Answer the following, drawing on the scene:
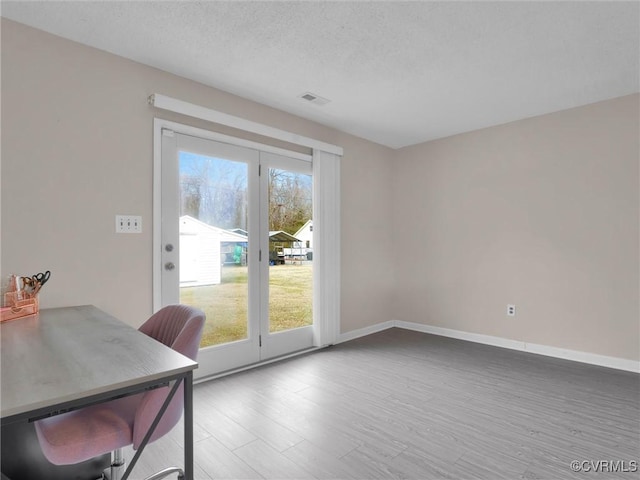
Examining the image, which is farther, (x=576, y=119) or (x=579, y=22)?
(x=576, y=119)

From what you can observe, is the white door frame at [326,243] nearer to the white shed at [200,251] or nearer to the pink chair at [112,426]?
the white shed at [200,251]

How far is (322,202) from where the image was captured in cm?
409

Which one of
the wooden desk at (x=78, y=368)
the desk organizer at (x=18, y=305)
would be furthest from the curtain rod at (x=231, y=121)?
the wooden desk at (x=78, y=368)

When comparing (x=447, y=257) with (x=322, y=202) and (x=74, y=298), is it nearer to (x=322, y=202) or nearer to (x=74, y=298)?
(x=322, y=202)

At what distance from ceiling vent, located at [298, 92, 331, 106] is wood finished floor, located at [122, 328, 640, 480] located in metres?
2.64

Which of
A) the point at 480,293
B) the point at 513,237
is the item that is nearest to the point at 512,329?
the point at 480,293

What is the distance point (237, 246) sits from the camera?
340 centimetres

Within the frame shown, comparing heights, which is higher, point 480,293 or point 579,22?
point 579,22

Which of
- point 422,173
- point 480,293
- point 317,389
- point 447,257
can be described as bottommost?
point 317,389

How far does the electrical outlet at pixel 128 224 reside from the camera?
104 inches

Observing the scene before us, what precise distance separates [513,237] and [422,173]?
1.49m

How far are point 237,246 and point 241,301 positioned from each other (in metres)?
0.54

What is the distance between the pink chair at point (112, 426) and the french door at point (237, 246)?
4.95 feet

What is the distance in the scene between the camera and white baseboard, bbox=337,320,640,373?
3.40 m
